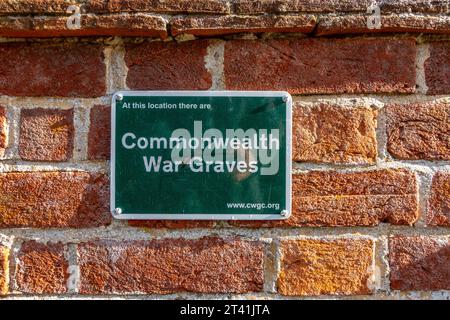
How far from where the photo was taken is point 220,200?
790 mm

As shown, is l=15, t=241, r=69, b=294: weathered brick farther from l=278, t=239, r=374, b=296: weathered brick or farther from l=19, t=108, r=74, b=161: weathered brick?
l=278, t=239, r=374, b=296: weathered brick

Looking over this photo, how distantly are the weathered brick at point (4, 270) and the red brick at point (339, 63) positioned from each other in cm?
42

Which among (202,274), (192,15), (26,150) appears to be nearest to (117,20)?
→ (192,15)

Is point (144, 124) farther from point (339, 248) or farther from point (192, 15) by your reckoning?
point (339, 248)

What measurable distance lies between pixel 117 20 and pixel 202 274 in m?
0.36

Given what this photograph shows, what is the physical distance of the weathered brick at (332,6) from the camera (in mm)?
759

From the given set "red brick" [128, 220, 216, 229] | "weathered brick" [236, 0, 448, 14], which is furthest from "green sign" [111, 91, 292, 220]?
"weathered brick" [236, 0, 448, 14]

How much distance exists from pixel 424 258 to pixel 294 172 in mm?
212

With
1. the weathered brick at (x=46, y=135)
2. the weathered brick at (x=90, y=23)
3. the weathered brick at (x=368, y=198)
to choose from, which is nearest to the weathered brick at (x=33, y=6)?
the weathered brick at (x=90, y=23)

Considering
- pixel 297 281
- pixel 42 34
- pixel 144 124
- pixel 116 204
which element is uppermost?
pixel 42 34

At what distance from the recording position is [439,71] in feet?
2.60

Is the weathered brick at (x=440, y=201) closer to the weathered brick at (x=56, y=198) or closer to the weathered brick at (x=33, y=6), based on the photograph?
the weathered brick at (x=56, y=198)

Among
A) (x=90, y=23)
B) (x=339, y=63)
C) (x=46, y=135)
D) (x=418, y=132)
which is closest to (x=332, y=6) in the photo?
(x=339, y=63)

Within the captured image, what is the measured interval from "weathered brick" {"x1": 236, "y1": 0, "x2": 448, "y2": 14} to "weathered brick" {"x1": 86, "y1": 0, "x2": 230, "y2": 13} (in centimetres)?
3
